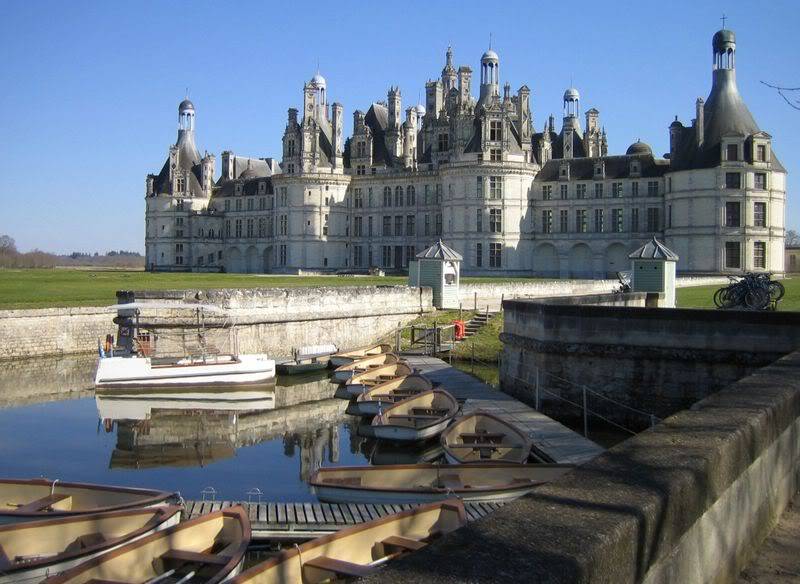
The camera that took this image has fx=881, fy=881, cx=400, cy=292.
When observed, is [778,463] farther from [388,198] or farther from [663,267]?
[388,198]

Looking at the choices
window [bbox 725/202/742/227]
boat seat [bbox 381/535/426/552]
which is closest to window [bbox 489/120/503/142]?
window [bbox 725/202/742/227]

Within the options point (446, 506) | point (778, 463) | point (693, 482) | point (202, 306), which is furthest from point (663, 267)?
point (693, 482)

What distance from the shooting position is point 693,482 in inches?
191

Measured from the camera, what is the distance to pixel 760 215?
62.8 meters

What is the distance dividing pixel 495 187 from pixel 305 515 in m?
60.5

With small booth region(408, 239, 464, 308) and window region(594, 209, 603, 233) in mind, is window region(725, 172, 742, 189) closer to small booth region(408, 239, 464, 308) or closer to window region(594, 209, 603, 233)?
window region(594, 209, 603, 233)

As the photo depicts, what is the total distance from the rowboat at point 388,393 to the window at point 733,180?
45.4 metres

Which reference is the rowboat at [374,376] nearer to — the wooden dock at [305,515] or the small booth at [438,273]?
the wooden dock at [305,515]

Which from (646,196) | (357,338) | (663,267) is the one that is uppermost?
(646,196)

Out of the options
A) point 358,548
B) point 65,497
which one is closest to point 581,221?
point 65,497

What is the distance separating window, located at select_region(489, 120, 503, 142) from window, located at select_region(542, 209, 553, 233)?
23.9 feet

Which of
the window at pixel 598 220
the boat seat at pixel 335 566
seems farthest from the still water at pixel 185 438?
the window at pixel 598 220

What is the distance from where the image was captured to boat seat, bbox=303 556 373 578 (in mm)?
8461

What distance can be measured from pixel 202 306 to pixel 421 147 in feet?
179
